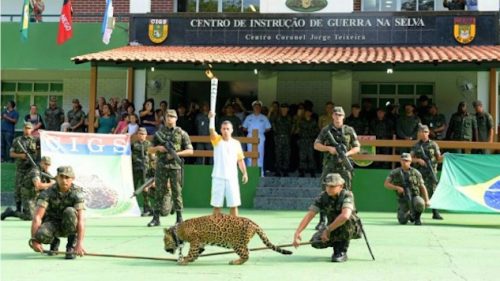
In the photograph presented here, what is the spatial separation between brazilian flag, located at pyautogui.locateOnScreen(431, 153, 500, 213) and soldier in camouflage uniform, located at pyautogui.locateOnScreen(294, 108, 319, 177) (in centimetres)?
376

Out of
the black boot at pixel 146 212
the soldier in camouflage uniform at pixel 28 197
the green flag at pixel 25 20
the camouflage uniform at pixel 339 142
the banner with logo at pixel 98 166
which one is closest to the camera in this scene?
→ the camouflage uniform at pixel 339 142

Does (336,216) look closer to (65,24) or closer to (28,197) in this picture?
(28,197)

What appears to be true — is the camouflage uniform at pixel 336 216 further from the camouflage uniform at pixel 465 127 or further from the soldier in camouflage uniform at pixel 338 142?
the camouflage uniform at pixel 465 127

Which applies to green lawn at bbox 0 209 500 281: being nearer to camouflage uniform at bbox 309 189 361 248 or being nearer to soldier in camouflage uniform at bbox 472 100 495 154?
camouflage uniform at bbox 309 189 361 248

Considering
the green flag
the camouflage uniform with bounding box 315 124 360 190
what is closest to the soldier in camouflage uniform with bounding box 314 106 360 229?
the camouflage uniform with bounding box 315 124 360 190

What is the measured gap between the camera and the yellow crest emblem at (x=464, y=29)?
18.9m

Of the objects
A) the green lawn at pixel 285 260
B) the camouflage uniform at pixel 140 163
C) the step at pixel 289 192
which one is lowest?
the green lawn at pixel 285 260

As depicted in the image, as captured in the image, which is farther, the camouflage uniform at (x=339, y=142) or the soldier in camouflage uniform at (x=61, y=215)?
the camouflage uniform at (x=339, y=142)

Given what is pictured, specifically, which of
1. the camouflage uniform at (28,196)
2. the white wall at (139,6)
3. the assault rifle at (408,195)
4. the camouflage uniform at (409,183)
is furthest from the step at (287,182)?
the white wall at (139,6)

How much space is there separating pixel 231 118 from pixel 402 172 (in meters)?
5.64

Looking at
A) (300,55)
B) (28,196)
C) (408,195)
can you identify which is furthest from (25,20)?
(408,195)

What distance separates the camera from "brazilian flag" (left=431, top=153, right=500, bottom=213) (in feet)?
42.9

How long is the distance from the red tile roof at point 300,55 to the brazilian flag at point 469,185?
3.21 metres

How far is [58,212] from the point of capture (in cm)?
844
